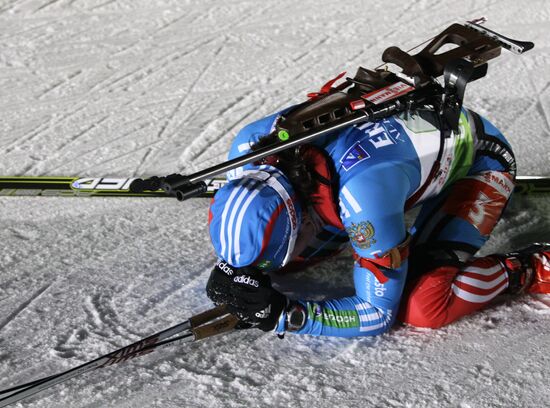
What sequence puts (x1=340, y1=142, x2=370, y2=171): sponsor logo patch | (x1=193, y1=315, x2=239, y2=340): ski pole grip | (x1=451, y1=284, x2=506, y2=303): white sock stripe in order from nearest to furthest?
(x1=340, y1=142, x2=370, y2=171): sponsor logo patch → (x1=193, y1=315, x2=239, y2=340): ski pole grip → (x1=451, y1=284, x2=506, y2=303): white sock stripe

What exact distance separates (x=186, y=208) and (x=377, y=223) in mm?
1563

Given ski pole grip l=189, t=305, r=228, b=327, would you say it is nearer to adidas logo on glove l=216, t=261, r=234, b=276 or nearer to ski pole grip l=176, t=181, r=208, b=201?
adidas logo on glove l=216, t=261, r=234, b=276

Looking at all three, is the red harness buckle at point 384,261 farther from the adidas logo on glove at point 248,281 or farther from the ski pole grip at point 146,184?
the ski pole grip at point 146,184

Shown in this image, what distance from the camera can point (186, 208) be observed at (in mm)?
4246

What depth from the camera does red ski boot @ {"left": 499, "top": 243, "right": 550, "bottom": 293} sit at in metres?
3.36

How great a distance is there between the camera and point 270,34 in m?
6.12

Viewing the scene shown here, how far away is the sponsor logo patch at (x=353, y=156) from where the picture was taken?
297cm

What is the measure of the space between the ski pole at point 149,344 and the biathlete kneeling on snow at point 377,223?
4.3 inches

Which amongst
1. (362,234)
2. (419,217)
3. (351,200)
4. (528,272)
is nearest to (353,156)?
(351,200)

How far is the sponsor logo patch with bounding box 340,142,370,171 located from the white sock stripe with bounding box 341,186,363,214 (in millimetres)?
81

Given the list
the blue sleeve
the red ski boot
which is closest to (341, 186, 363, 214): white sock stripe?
Result: the blue sleeve

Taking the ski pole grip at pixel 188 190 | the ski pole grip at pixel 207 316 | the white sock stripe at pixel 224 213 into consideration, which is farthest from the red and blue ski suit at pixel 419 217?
the ski pole grip at pixel 188 190

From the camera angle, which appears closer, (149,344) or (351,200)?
(351,200)

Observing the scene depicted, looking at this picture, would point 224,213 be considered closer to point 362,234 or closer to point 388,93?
point 362,234
